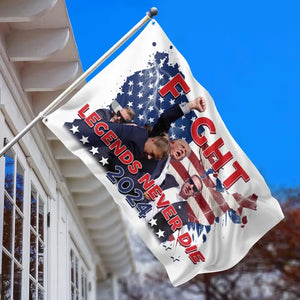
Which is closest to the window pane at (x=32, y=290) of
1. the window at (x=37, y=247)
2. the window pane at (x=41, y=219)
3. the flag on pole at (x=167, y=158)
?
the window at (x=37, y=247)

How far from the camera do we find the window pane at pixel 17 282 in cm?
445

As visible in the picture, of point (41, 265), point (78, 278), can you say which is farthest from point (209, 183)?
point (78, 278)

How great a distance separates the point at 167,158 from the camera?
3.87m

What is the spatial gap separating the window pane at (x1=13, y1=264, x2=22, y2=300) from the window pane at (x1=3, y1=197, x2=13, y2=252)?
0.63 ft

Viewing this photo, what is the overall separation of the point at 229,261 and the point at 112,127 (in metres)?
1.09

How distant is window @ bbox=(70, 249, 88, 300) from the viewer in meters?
7.24

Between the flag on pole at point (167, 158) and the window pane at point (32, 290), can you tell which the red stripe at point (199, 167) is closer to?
the flag on pole at point (167, 158)

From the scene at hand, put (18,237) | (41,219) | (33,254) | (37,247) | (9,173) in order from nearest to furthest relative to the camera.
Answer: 1. (9,173)
2. (18,237)
3. (33,254)
4. (37,247)
5. (41,219)

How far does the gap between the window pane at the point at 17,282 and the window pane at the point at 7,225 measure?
0.19 metres

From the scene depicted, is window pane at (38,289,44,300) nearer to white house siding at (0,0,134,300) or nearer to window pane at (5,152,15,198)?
white house siding at (0,0,134,300)

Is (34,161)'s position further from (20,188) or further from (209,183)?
(209,183)

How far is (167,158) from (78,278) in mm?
4154

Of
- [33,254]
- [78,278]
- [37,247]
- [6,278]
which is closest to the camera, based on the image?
[6,278]

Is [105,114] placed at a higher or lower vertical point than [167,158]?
higher
